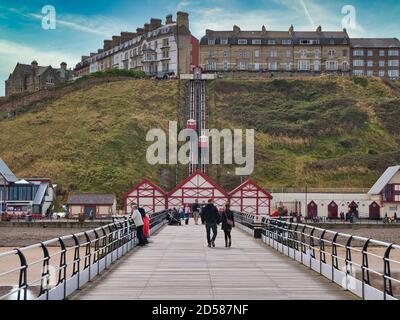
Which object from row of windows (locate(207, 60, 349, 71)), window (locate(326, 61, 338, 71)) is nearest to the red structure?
row of windows (locate(207, 60, 349, 71))

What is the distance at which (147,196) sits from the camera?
268ft

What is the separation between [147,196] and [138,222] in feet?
169

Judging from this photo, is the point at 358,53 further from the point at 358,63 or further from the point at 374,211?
the point at 374,211

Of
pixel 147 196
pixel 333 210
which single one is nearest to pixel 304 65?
pixel 333 210

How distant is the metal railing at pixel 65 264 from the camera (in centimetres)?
1251

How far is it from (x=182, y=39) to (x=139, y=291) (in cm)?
13793

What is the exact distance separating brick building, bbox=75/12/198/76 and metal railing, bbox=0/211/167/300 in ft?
379

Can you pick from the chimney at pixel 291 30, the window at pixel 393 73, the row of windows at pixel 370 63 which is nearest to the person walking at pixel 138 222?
the chimney at pixel 291 30

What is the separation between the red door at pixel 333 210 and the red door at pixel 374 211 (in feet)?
14.3

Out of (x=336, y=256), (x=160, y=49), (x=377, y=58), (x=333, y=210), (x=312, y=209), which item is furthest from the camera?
(x=377, y=58)

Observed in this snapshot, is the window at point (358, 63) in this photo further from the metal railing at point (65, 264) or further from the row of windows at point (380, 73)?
the metal railing at point (65, 264)

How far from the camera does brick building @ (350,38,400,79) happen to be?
160m

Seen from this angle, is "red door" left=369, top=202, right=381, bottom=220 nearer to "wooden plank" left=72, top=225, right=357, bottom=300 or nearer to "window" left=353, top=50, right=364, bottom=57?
"wooden plank" left=72, top=225, right=357, bottom=300

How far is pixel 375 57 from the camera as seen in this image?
531ft
